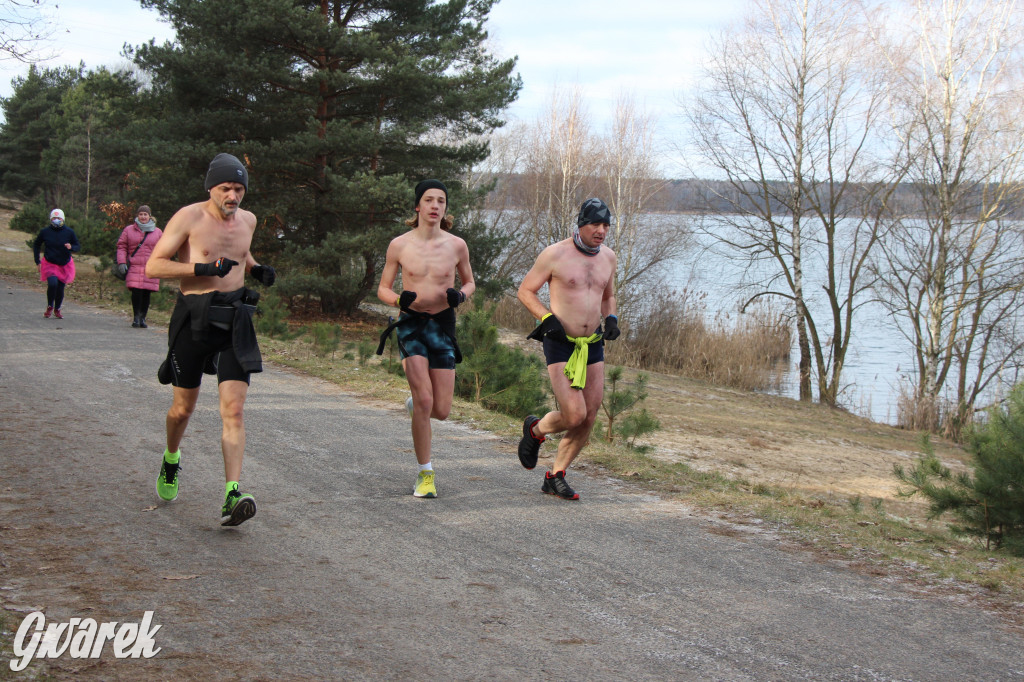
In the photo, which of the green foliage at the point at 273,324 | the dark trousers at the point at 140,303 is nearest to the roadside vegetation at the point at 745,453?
the green foliage at the point at 273,324

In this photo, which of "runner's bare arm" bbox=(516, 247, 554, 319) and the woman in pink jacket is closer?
"runner's bare arm" bbox=(516, 247, 554, 319)

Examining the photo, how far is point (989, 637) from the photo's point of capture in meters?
4.01

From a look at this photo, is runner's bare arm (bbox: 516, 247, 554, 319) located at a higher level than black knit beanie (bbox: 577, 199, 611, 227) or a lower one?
lower

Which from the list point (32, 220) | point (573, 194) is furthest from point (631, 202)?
point (32, 220)

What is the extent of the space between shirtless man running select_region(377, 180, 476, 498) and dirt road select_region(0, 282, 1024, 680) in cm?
57

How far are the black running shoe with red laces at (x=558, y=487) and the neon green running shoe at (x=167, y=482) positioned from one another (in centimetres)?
249

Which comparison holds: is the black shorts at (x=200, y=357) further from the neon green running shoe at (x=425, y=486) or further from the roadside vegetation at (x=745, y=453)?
the roadside vegetation at (x=745, y=453)

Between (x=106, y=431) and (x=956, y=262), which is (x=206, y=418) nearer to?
(x=106, y=431)

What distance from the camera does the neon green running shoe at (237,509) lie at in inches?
189

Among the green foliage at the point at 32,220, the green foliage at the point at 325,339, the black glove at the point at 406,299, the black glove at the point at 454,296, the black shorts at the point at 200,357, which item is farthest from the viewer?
the green foliage at the point at 32,220

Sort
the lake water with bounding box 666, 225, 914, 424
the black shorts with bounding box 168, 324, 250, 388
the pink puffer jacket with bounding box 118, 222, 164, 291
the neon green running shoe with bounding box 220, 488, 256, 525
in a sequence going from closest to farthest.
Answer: the neon green running shoe with bounding box 220, 488, 256, 525
the black shorts with bounding box 168, 324, 250, 388
the pink puffer jacket with bounding box 118, 222, 164, 291
the lake water with bounding box 666, 225, 914, 424

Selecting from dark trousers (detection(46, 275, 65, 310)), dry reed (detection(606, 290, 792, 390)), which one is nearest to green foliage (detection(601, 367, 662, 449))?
dark trousers (detection(46, 275, 65, 310))

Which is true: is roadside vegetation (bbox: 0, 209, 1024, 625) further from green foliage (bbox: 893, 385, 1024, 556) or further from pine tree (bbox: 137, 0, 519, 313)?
pine tree (bbox: 137, 0, 519, 313)

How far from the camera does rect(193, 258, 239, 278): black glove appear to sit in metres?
4.66
